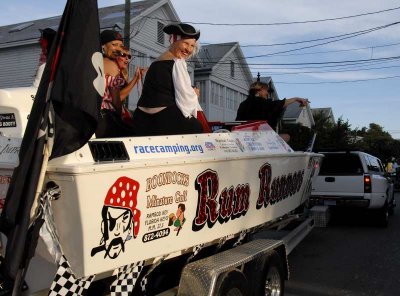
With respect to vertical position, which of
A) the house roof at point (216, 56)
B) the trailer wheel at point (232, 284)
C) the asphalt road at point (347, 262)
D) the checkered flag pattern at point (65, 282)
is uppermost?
the house roof at point (216, 56)

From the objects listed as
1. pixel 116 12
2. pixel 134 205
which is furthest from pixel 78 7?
pixel 116 12

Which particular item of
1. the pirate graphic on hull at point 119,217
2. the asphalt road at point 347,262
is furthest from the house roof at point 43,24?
the pirate graphic on hull at point 119,217

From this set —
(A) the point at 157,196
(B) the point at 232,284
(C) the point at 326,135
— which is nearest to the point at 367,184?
(B) the point at 232,284

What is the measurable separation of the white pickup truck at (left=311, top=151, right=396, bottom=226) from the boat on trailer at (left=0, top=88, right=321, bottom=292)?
6.17 meters

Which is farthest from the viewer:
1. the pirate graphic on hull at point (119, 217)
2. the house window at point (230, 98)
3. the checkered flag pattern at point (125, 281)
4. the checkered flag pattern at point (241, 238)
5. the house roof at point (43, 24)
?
the house window at point (230, 98)

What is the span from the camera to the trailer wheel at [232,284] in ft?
11.8

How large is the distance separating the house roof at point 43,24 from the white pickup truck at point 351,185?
13.0 meters

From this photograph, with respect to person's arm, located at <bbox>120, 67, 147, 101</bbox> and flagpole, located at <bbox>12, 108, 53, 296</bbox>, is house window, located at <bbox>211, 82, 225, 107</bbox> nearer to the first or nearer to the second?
person's arm, located at <bbox>120, 67, 147, 101</bbox>

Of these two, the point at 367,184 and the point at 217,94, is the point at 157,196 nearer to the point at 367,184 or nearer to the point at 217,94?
the point at 367,184

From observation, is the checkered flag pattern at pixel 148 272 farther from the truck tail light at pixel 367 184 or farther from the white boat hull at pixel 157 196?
the truck tail light at pixel 367 184

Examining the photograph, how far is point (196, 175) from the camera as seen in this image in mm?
3641

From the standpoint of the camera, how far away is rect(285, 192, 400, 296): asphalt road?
19.3 ft

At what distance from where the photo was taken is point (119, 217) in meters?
2.93

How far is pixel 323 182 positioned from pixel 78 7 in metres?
8.80
